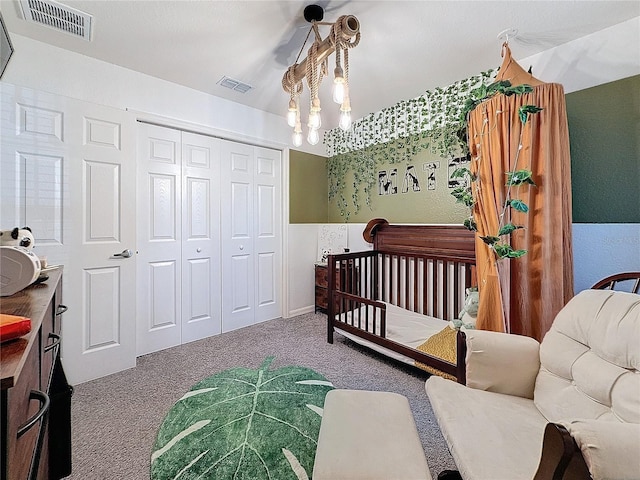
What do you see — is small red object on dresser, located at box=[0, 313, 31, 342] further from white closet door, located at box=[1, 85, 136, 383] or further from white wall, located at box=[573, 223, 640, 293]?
white wall, located at box=[573, 223, 640, 293]

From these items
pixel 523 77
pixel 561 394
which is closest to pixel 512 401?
pixel 561 394

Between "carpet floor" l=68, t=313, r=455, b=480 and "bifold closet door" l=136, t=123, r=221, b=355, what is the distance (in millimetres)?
219

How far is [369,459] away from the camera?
0.93m

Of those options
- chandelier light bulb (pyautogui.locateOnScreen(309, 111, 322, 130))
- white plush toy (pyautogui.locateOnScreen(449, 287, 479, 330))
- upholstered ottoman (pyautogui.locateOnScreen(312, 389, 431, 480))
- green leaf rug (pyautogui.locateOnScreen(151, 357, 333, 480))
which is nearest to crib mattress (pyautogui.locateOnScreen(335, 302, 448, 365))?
white plush toy (pyautogui.locateOnScreen(449, 287, 479, 330))

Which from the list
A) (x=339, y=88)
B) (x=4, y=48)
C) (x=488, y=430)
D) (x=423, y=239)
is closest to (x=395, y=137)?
(x=423, y=239)

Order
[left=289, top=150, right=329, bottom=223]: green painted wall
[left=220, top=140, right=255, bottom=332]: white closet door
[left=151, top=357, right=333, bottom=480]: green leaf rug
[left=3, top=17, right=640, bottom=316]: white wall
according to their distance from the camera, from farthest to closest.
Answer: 1. [left=289, top=150, right=329, bottom=223]: green painted wall
2. [left=220, top=140, right=255, bottom=332]: white closet door
3. [left=3, top=17, right=640, bottom=316]: white wall
4. [left=151, top=357, right=333, bottom=480]: green leaf rug

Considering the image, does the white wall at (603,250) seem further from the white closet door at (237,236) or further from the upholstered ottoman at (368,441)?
the white closet door at (237,236)

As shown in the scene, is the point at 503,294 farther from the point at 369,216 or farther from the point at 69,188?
the point at 69,188

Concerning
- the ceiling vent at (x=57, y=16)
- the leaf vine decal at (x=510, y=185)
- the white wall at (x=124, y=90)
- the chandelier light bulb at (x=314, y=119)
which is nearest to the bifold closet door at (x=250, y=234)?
the white wall at (x=124, y=90)

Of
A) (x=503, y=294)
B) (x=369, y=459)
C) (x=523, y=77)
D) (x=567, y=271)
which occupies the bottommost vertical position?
(x=369, y=459)

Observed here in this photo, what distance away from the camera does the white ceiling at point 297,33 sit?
5.79ft

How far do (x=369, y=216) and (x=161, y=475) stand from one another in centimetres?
302

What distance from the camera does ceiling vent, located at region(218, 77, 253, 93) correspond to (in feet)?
8.74

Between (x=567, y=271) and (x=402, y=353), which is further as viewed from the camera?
(x=402, y=353)
